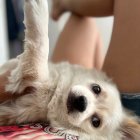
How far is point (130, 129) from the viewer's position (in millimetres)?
1130

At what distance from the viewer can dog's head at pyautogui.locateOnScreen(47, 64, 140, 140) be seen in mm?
1006

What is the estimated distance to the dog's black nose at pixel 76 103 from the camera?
100cm

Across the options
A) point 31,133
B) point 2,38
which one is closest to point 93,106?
point 31,133

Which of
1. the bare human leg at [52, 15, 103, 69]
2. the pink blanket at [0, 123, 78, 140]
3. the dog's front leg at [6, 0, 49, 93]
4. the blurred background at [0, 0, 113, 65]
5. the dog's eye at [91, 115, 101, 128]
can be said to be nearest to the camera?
the pink blanket at [0, 123, 78, 140]

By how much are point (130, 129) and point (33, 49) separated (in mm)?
430

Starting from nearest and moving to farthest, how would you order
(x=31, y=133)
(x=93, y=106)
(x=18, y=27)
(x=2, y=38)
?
(x=31, y=133), (x=93, y=106), (x=2, y=38), (x=18, y=27)

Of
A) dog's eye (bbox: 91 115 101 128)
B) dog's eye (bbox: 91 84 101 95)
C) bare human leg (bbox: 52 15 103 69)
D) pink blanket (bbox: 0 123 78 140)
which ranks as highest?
bare human leg (bbox: 52 15 103 69)

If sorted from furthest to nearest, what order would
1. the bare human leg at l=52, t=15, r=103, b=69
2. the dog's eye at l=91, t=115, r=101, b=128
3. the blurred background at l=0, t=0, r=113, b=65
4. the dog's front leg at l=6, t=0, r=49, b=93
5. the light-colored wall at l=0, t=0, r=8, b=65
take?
the blurred background at l=0, t=0, r=113, b=65, the light-colored wall at l=0, t=0, r=8, b=65, the bare human leg at l=52, t=15, r=103, b=69, the dog's eye at l=91, t=115, r=101, b=128, the dog's front leg at l=6, t=0, r=49, b=93

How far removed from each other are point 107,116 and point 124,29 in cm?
30

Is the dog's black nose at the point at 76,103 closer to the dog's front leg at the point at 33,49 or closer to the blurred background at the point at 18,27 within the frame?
the dog's front leg at the point at 33,49

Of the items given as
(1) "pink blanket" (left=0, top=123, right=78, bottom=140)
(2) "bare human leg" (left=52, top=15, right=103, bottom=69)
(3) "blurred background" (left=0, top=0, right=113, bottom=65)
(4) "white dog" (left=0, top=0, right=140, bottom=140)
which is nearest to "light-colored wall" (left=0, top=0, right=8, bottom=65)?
(3) "blurred background" (left=0, top=0, right=113, bottom=65)

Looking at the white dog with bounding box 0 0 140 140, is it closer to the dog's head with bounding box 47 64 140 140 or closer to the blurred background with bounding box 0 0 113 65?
the dog's head with bounding box 47 64 140 140

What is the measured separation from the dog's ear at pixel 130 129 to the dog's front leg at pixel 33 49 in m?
0.35

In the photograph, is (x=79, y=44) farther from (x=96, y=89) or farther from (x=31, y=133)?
(x=31, y=133)
